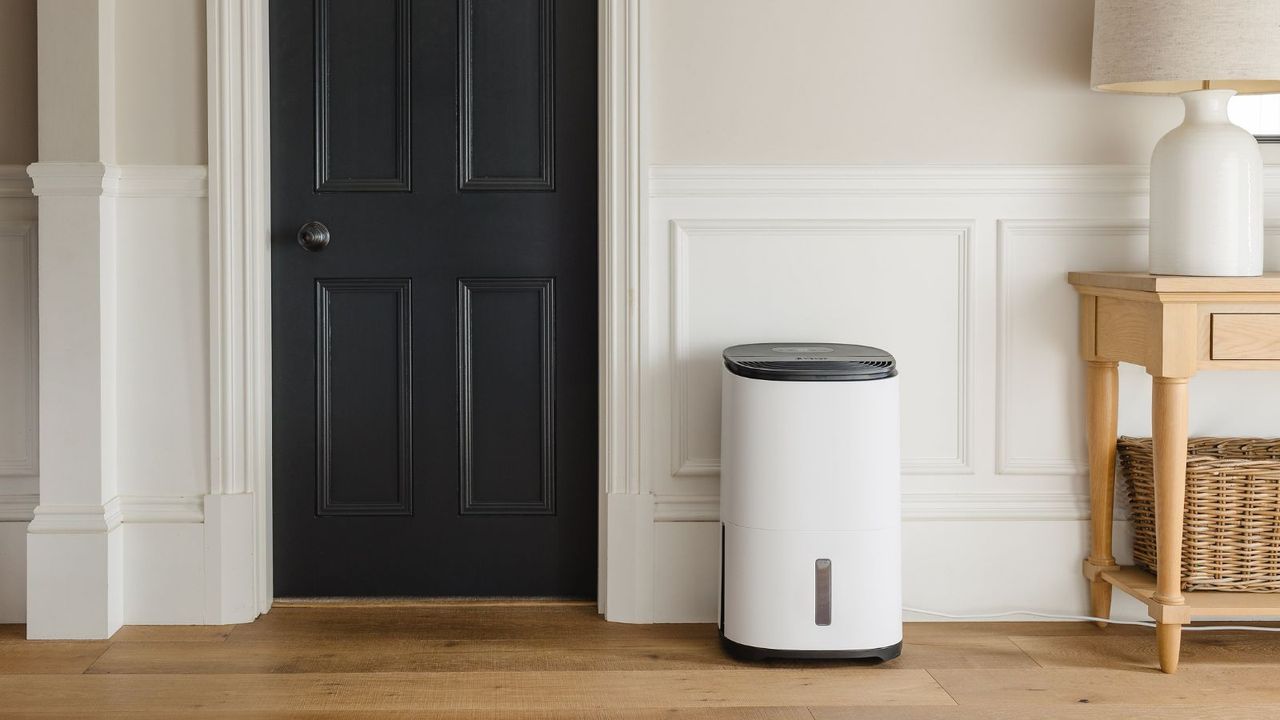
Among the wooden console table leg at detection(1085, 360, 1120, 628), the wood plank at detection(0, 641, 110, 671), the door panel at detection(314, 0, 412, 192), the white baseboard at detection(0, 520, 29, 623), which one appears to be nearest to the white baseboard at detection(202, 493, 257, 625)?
the wood plank at detection(0, 641, 110, 671)

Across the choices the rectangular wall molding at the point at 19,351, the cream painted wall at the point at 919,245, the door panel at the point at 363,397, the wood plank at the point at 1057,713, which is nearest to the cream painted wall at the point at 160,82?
the rectangular wall molding at the point at 19,351

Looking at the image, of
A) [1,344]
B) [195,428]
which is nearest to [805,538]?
[195,428]

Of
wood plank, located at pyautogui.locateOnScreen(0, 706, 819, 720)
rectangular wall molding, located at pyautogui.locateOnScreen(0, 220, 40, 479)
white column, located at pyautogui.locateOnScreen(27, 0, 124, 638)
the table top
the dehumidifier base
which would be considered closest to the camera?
wood plank, located at pyautogui.locateOnScreen(0, 706, 819, 720)

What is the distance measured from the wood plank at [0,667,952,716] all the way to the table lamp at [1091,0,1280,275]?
103 cm

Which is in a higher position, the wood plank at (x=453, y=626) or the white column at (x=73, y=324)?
the white column at (x=73, y=324)

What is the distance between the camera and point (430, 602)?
2.63 meters

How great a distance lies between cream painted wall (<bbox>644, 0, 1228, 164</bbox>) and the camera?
2.50m

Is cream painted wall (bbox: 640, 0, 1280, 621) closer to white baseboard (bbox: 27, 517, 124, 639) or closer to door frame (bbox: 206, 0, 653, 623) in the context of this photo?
door frame (bbox: 206, 0, 653, 623)

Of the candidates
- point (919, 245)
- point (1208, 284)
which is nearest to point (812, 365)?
point (919, 245)

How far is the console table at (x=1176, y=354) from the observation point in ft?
6.93

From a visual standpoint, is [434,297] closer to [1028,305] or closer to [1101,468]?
[1028,305]

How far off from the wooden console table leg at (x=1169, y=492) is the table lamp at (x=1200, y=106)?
0.29m

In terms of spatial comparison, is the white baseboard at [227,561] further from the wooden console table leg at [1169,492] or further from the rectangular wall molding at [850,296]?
the wooden console table leg at [1169,492]

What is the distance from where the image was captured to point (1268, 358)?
2.13 meters
